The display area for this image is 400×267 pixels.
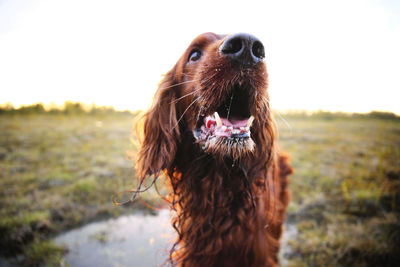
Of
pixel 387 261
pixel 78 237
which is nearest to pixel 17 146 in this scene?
pixel 78 237

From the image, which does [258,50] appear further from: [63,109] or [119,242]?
[63,109]

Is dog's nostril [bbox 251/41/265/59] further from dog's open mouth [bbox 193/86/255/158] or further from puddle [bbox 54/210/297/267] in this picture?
puddle [bbox 54/210/297/267]

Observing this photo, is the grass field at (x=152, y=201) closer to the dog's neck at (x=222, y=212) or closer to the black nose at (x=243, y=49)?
the black nose at (x=243, y=49)

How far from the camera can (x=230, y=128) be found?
137cm

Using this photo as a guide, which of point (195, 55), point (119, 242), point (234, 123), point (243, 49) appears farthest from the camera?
point (119, 242)

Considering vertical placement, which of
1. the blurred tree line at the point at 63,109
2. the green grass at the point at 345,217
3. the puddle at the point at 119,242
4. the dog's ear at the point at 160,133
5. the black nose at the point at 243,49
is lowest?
the blurred tree line at the point at 63,109

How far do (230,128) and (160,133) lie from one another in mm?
791

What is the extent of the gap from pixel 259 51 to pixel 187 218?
156cm

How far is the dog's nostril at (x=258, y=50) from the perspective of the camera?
122cm

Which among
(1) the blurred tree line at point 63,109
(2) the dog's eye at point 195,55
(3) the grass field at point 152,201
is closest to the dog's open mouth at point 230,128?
(3) the grass field at point 152,201

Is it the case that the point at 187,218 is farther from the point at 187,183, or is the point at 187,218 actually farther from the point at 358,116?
the point at 358,116

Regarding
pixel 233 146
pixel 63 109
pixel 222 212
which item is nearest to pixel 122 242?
pixel 222 212

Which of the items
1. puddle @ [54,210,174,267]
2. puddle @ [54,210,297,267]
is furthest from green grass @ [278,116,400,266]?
puddle @ [54,210,174,267]

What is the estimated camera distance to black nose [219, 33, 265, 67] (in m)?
1.18
